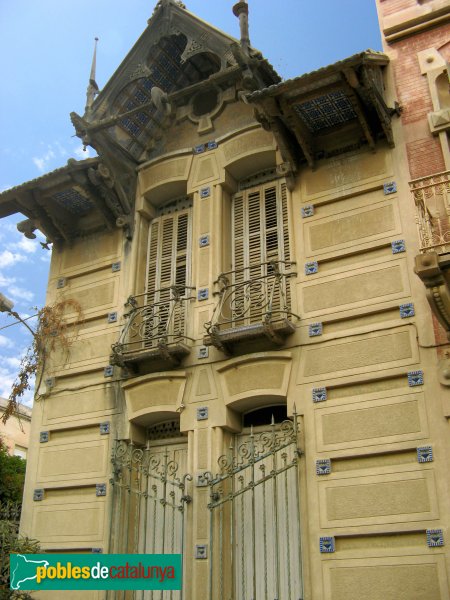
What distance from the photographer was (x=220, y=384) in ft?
33.5

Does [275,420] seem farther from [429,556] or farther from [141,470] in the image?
[429,556]

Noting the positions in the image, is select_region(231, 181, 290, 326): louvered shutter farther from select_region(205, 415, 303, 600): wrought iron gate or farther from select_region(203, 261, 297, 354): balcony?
select_region(205, 415, 303, 600): wrought iron gate

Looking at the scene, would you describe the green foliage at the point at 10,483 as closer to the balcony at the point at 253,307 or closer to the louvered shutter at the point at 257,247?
the balcony at the point at 253,307

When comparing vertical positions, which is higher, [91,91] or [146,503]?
[91,91]

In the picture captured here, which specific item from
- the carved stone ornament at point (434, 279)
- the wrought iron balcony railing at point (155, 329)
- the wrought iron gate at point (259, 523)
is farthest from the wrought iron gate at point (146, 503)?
the carved stone ornament at point (434, 279)

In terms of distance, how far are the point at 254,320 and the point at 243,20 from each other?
4.86 m

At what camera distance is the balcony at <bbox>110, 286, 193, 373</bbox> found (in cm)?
1057

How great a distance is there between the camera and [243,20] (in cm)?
1120

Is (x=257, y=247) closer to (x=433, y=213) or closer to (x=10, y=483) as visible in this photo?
(x=433, y=213)

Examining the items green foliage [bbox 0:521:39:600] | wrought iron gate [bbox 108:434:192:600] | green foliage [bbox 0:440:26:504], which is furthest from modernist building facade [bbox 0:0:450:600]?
green foliage [bbox 0:440:26:504]

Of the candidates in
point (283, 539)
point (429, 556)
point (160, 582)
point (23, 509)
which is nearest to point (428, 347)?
point (429, 556)

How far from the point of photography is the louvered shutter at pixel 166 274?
11.2 metres

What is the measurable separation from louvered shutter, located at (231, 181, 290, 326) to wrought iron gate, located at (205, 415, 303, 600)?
1915 millimetres

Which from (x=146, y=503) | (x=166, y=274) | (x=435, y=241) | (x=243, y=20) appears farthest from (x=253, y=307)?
(x=243, y=20)
